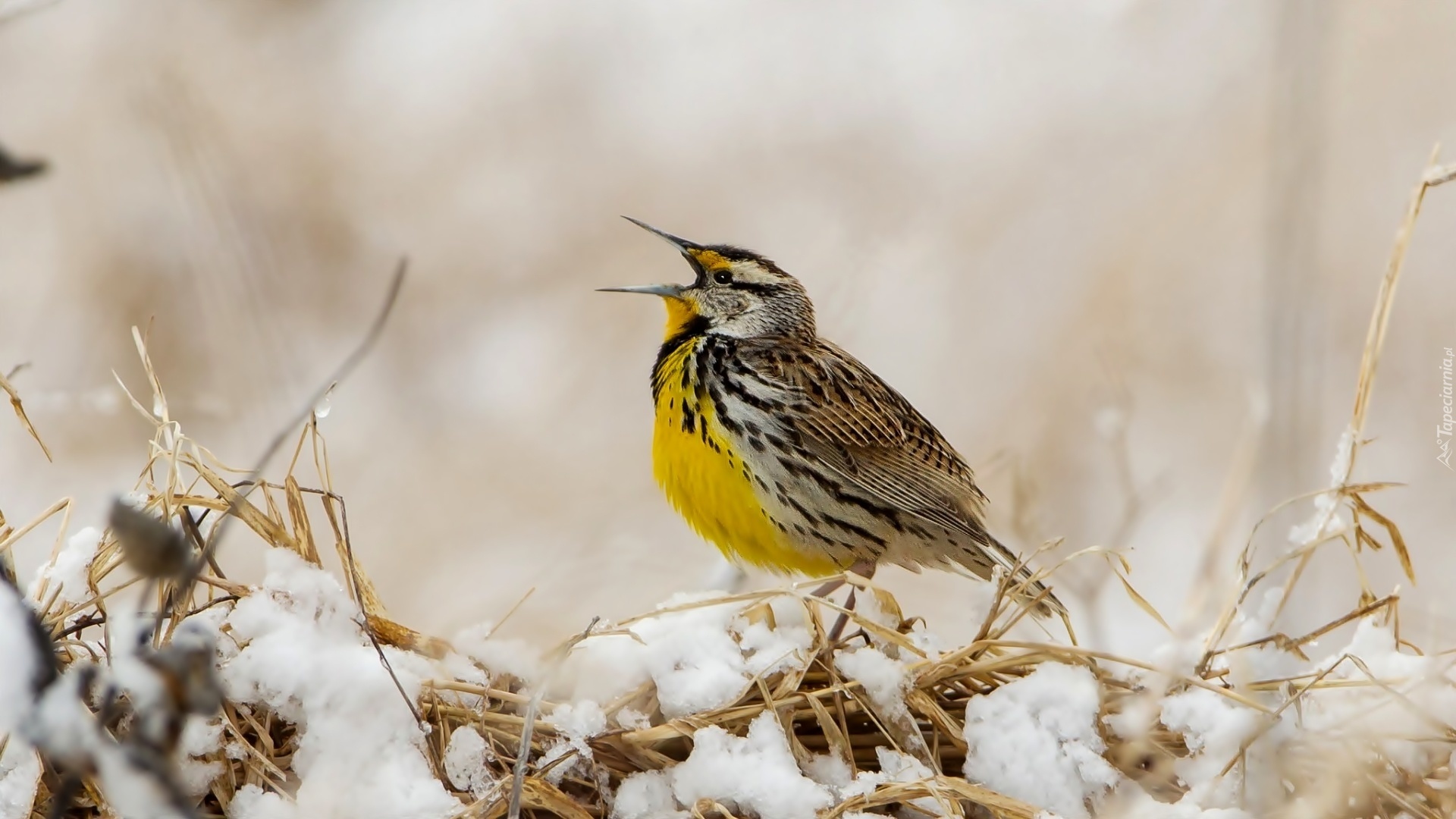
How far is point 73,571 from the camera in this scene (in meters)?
2.05

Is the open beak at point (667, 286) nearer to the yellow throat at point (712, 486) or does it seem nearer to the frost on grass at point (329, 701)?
the yellow throat at point (712, 486)

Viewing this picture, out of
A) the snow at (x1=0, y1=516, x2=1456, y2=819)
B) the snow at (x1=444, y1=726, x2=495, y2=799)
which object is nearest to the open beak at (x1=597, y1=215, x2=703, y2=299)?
the snow at (x1=0, y1=516, x2=1456, y2=819)

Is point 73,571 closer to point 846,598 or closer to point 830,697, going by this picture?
point 830,697

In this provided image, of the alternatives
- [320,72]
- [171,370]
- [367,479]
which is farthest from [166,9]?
[367,479]

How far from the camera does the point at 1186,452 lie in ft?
18.8

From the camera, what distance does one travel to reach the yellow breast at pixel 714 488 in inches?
125

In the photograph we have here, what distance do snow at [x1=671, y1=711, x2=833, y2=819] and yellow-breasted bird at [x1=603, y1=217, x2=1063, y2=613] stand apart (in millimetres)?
1234

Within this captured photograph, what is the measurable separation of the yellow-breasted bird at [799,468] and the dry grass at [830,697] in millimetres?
926

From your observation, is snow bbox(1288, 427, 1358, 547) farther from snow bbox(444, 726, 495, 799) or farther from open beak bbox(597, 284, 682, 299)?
open beak bbox(597, 284, 682, 299)

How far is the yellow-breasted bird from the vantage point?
3201mm

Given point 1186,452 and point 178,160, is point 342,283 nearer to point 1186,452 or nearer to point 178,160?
point 178,160

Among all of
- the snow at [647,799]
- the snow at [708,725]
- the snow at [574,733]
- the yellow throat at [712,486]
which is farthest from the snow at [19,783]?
the yellow throat at [712,486]

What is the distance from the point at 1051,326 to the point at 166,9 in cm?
428

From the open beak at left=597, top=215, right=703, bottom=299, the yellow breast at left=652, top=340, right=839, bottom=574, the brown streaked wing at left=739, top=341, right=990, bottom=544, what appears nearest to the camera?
the yellow breast at left=652, top=340, right=839, bottom=574
